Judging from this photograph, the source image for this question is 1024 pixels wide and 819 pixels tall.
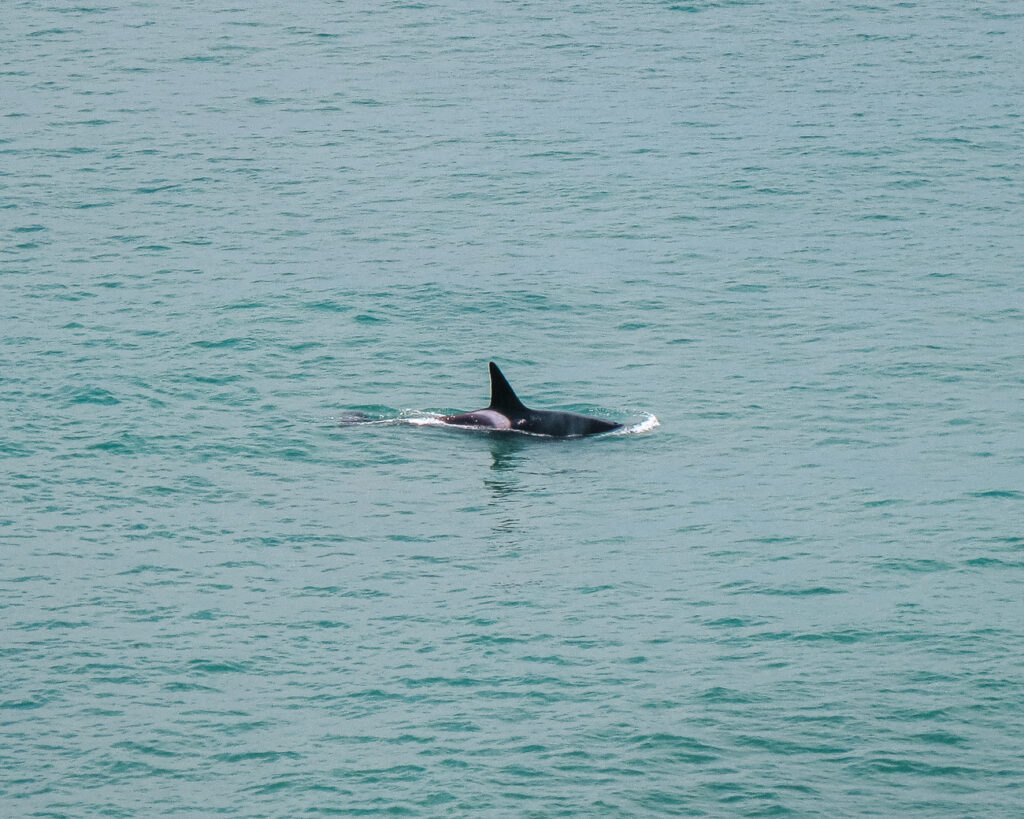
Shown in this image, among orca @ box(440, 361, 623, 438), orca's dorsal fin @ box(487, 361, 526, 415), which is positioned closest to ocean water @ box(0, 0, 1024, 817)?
orca @ box(440, 361, 623, 438)

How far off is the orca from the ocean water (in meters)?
0.52

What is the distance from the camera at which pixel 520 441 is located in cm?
3697

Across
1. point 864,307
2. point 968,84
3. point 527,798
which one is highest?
point 968,84

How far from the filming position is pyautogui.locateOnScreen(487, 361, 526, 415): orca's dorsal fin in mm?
36906

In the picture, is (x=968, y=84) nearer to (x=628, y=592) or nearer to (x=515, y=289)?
(x=515, y=289)

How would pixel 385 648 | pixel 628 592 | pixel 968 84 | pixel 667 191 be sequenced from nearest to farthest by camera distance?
pixel 385 648
pixel 628 592
pixel 667 191
pixel 968 84

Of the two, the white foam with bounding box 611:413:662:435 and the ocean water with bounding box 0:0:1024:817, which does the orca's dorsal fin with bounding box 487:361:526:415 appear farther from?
the white foam with bounding box 611:413:662:435

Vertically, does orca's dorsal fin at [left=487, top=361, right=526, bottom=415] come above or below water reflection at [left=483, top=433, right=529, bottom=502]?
above

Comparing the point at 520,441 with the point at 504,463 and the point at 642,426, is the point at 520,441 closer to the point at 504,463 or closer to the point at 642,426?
the point at 504,463

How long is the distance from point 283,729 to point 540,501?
901cm

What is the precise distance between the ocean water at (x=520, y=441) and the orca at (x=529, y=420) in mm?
519

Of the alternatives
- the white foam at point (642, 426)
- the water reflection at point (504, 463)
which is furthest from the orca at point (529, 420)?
the water reflection at point (504, 463)

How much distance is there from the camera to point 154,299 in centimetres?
4881

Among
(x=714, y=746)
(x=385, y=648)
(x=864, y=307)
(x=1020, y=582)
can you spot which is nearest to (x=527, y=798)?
(x=714, y=746)
